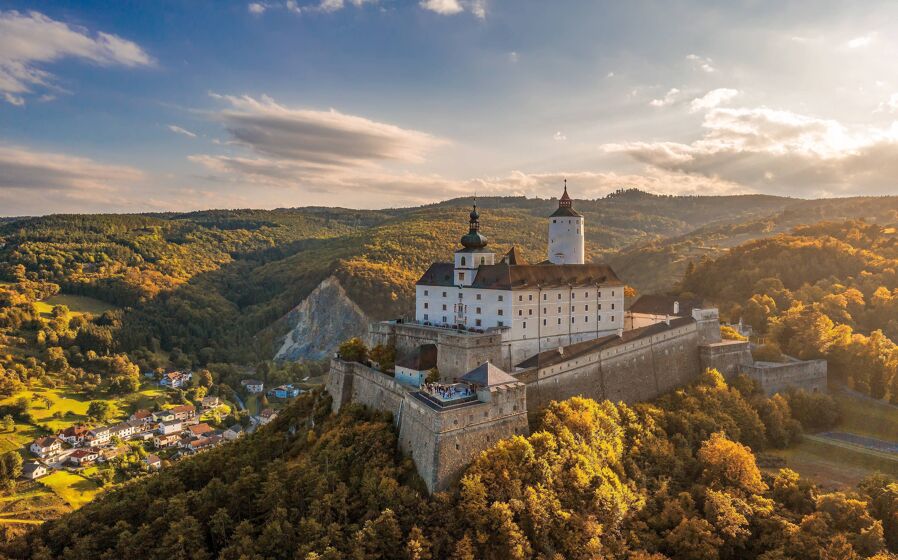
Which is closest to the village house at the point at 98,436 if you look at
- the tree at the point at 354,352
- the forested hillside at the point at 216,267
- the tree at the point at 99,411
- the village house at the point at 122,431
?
the village house at the point at 122,431

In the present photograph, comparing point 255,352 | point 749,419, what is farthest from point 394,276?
point 749,419

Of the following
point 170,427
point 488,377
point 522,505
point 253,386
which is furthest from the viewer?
point 253,386

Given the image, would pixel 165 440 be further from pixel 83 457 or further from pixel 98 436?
pixel 83 457

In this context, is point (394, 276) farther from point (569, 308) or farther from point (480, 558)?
point (480, 558)

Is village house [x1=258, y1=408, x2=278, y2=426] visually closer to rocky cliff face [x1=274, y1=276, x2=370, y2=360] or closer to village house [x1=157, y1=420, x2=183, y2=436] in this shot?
village house [x1=157, y1=420, x2=183, y2=436]

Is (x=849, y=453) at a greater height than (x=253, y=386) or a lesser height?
greater

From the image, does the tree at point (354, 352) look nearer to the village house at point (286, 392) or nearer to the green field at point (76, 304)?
the village house at point (286, 392)

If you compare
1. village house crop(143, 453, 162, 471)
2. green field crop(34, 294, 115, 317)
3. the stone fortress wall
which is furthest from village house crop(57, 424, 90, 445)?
the stone fortress wall

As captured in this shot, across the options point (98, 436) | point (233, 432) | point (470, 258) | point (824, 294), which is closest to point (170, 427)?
point (98, 436)
